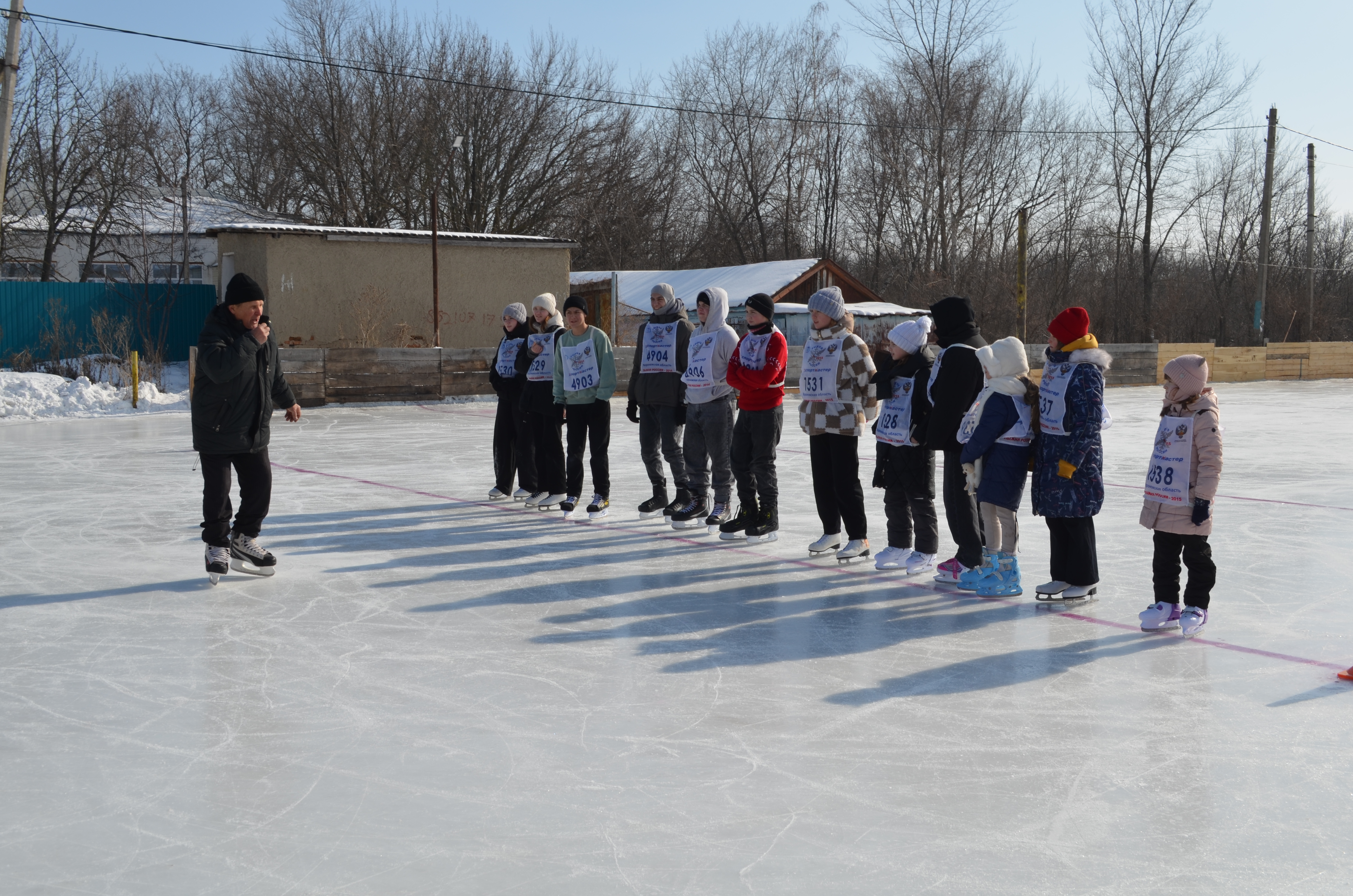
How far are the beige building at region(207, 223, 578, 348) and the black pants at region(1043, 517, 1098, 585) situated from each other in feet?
67.5

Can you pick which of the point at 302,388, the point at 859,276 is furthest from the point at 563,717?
the point at 859,276

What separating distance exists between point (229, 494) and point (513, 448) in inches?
131

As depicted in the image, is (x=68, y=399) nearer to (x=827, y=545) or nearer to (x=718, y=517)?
(x=718, y=517)

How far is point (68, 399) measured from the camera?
59.2 ft

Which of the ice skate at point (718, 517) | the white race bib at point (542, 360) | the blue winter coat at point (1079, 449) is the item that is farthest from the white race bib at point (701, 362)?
the blue winter coat at point (1079, 449)

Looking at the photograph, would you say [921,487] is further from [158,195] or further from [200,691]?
[158,195]

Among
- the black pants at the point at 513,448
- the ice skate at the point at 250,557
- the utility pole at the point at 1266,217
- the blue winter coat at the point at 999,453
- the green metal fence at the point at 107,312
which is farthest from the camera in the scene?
the utility pole at the point at 1266,217

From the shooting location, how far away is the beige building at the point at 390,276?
24.2 meters

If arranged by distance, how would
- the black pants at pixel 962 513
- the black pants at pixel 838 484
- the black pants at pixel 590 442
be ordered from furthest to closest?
1. the black pants at pixel 590 442
2. the black pants at pixel 838 484
3. the black pants at pixel 962 513

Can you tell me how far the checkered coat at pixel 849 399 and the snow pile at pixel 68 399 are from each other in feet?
47.0

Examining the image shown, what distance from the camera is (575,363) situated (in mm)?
8242

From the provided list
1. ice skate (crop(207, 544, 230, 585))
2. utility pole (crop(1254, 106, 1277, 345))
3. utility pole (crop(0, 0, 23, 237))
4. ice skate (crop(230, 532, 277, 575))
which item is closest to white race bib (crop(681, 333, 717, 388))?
ice skate (crop(230, 532, 277, 575))

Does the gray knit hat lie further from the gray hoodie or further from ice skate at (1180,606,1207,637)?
ice skate at (1180,606,1207,637)

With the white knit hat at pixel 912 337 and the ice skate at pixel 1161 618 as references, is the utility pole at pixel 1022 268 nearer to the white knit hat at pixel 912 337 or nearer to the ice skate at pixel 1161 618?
the white knit hat at pixel 912 337
